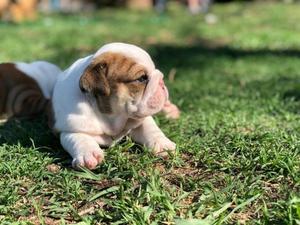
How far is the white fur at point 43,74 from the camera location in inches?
183

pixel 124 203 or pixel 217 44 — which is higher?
pixel 124 203

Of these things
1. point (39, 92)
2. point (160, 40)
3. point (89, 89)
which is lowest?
point (160, 40)

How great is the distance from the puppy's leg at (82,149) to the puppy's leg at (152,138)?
0.32 m

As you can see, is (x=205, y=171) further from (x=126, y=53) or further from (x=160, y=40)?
(x=160, y=40)

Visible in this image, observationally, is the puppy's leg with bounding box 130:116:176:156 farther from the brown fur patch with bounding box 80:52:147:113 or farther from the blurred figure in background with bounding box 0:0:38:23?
the blurred figure in background with bounding box 0:0:38:23

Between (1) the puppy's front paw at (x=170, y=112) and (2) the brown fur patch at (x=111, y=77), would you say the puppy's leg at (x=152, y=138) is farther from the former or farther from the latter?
(1) the puppy's front paw at (x=170, y=112)

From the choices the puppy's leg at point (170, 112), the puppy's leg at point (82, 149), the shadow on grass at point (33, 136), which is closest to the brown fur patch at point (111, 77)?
the puppy's leg at point (82, 149)

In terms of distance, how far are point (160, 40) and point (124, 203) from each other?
762cm

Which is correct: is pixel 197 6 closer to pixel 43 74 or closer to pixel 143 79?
pixel 43 74

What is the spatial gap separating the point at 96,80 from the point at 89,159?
47 cm

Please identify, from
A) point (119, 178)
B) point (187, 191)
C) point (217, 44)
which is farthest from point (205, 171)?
point (217, 44)

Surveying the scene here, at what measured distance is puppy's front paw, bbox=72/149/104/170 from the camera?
3021 millimetres

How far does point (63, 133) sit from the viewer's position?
11.2 feet

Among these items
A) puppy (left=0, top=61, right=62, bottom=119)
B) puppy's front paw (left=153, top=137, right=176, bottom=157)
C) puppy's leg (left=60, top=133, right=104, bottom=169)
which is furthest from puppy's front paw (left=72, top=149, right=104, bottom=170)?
puppy (left=0, top=61, right=62, bottom=119)
